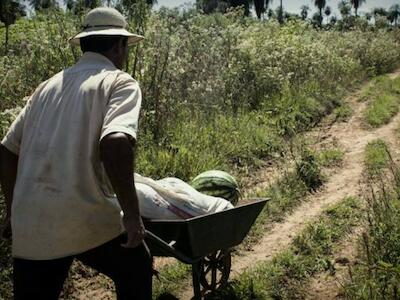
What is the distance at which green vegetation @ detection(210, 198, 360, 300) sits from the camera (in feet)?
14.5

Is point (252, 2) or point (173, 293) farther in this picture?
point (252, 2)

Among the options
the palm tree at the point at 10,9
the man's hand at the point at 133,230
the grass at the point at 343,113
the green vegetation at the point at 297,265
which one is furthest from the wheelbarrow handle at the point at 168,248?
the palm tree at the point at 10,9

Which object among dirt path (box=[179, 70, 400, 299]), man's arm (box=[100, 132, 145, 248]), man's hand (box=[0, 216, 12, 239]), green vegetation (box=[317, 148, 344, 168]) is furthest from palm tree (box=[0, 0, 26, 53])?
man's arm (box=[100, 132, 145, 248])

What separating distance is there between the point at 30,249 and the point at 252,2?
6156cm

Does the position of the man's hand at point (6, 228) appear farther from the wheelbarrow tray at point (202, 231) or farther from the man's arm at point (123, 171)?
the man's arm at point (123, 171)

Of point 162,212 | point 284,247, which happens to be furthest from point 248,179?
point 162,212

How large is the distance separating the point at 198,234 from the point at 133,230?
86 centimetres

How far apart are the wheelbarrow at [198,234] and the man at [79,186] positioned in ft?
0.89

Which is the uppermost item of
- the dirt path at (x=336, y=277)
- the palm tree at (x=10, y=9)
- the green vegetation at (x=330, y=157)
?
the palm tree at (x=10, y=9)

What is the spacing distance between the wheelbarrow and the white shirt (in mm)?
374

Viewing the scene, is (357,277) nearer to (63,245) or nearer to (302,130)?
(63,245)

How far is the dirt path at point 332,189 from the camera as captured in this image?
5.24 m

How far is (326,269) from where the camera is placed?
482 centimetres

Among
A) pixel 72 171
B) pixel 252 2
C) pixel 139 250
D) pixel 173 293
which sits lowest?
pixel 173 293
